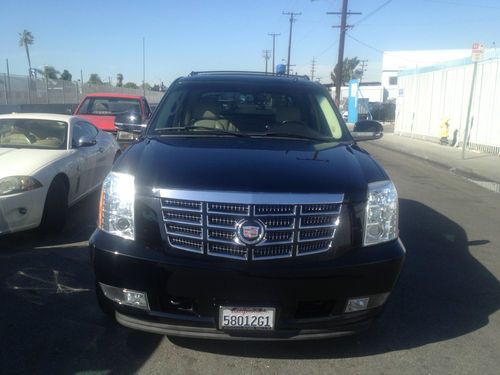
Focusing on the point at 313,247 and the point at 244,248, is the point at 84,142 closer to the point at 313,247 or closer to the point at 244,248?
the point at 244,248

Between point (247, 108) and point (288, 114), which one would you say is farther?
point (247, 108)

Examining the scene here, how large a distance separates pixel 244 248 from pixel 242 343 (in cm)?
90

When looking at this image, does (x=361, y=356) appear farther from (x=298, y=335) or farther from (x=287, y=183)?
(x=287, y=183)

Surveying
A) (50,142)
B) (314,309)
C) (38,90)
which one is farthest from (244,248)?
(38,90)

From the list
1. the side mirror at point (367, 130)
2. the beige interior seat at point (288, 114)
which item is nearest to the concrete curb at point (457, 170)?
the side mirror at point (367, 130)

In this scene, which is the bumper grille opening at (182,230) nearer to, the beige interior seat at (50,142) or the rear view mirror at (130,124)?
A: the rear view mirror at (130,124)

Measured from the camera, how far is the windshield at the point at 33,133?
6633mm

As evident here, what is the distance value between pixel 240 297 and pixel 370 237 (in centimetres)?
91

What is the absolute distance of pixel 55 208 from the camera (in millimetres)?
5887

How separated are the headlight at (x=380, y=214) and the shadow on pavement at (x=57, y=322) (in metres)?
1.67

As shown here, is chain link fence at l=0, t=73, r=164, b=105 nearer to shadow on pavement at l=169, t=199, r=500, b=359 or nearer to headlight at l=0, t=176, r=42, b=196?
headlight at l=0, t=176, r=42, b=196

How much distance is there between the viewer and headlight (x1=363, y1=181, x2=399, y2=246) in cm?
318

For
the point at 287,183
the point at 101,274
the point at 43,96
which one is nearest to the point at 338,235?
the point at 287,183

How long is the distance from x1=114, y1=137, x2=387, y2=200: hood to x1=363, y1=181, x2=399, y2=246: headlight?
0.08 m
